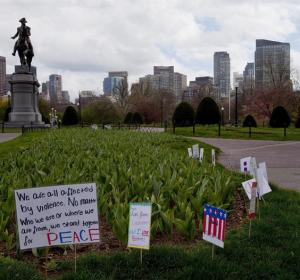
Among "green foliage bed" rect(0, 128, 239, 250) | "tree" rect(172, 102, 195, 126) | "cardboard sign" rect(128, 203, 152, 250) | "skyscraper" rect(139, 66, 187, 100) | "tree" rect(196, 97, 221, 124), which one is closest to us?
"cardboard sign" rect(128, 203, 152, 250)

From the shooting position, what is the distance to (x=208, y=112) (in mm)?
40531

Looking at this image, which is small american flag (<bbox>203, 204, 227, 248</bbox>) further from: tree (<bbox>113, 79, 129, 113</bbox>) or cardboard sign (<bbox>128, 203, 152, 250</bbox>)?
tree (<bbox>113, 79, 129, 113</bbox>)

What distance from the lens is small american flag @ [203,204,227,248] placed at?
4.25 metres

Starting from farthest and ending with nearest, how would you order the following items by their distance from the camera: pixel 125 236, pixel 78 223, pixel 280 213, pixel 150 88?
pixel 150 88, pixel 280 213, pixel 125 236, pixel 78 223

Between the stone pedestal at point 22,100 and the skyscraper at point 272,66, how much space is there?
36.2m

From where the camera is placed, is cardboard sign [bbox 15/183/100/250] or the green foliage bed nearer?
cardboard sign [bbox 15/183/100/250]

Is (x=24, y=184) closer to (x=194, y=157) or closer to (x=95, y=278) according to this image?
(x=95, y=278)

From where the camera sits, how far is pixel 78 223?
420 centimetres

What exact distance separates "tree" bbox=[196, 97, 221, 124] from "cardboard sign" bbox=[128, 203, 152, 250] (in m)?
36.5

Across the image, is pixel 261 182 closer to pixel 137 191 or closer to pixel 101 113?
pixel 137 191

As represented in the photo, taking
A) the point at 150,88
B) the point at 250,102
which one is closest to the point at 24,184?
the point at 250,102

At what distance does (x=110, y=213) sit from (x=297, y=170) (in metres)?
8.44

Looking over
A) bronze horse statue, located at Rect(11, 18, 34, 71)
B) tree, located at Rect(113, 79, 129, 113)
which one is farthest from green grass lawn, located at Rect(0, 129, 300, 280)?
tree, located at Rect(113, 79, 129, 113)

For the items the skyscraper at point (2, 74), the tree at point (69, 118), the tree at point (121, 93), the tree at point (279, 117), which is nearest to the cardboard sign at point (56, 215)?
the tree at point (279, 117)
